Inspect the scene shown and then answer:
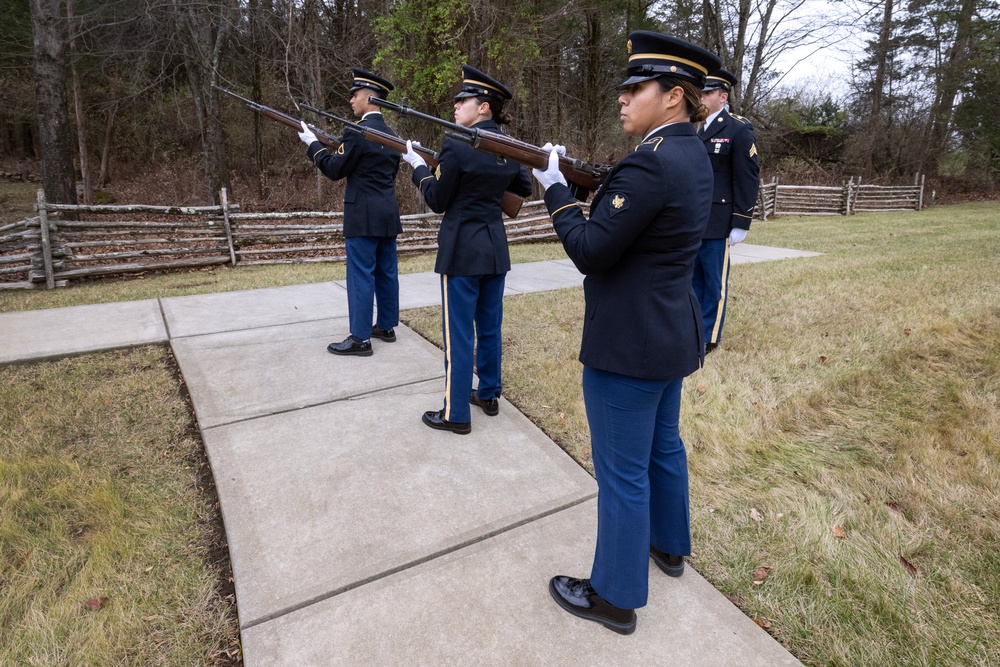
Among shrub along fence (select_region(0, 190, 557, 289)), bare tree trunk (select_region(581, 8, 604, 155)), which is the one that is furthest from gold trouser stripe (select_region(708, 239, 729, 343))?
bare tree trunk (select_region(581, 8, 604, 155))

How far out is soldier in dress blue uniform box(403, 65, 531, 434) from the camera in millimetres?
3215

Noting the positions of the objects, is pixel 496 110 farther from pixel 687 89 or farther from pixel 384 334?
pixel 384 334

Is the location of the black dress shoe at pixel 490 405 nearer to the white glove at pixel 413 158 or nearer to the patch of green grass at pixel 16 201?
the white glove at pixel 413 158

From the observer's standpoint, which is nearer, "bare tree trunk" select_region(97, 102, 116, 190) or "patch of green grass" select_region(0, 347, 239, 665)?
"patch of green grass" select_region(0, 347, 239, 665)

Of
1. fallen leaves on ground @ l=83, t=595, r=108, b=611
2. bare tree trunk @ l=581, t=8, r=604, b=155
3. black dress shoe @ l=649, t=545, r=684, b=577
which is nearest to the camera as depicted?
fallen leaves on ground @ l=83, t=595, r=108, b=611

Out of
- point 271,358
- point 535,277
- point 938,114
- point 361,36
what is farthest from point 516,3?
point 938,114

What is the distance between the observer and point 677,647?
1973 millimetres

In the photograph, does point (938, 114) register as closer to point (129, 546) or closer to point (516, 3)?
point (516, 3)

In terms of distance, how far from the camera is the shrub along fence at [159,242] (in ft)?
24.5

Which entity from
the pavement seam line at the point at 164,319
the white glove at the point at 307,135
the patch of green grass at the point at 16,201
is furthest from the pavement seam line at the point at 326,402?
the patch of green grass at the point at 16,201

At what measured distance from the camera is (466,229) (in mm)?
3367

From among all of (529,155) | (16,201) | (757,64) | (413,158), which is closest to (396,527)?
(529,155)

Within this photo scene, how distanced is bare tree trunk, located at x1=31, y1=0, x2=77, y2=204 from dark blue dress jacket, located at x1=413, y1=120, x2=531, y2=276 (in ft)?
34.4

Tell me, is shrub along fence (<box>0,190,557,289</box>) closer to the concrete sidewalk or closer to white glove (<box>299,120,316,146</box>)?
the concrete sidewalk
